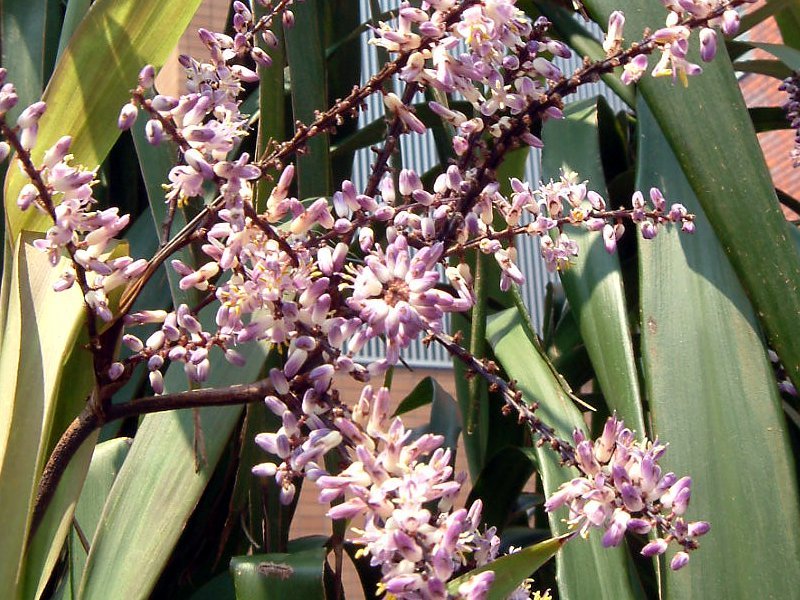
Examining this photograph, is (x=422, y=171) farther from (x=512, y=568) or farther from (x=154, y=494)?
(x=512, y=568)

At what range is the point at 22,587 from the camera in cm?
37

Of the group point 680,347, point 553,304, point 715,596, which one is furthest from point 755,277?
point 553,304

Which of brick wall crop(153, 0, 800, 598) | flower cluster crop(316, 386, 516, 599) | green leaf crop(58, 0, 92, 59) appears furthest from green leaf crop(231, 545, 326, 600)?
brick wall crop(153, 0, 800, 598)

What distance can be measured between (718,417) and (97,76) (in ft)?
1.25

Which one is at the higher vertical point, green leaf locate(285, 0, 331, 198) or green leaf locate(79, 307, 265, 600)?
green leaf locate(285, 0, 331, 198)

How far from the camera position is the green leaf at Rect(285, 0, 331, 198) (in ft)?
2.00

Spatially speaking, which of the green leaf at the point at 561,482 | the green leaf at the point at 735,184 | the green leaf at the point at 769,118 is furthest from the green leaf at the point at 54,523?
the green leaf at the point at 769,118

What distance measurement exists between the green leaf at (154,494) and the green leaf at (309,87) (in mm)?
165

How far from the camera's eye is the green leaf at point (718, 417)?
455 mm

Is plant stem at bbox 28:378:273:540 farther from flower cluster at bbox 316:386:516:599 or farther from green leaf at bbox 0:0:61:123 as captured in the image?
green leaf at bbox 0:0:61:123

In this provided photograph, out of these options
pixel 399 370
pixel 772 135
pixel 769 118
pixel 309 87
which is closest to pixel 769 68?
pixel 769 118

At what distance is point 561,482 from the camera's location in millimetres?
508

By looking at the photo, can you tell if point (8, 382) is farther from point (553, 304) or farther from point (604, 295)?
point (553, 304)

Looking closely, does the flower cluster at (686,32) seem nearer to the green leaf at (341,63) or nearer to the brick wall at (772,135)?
the green leaf at (341,63)
